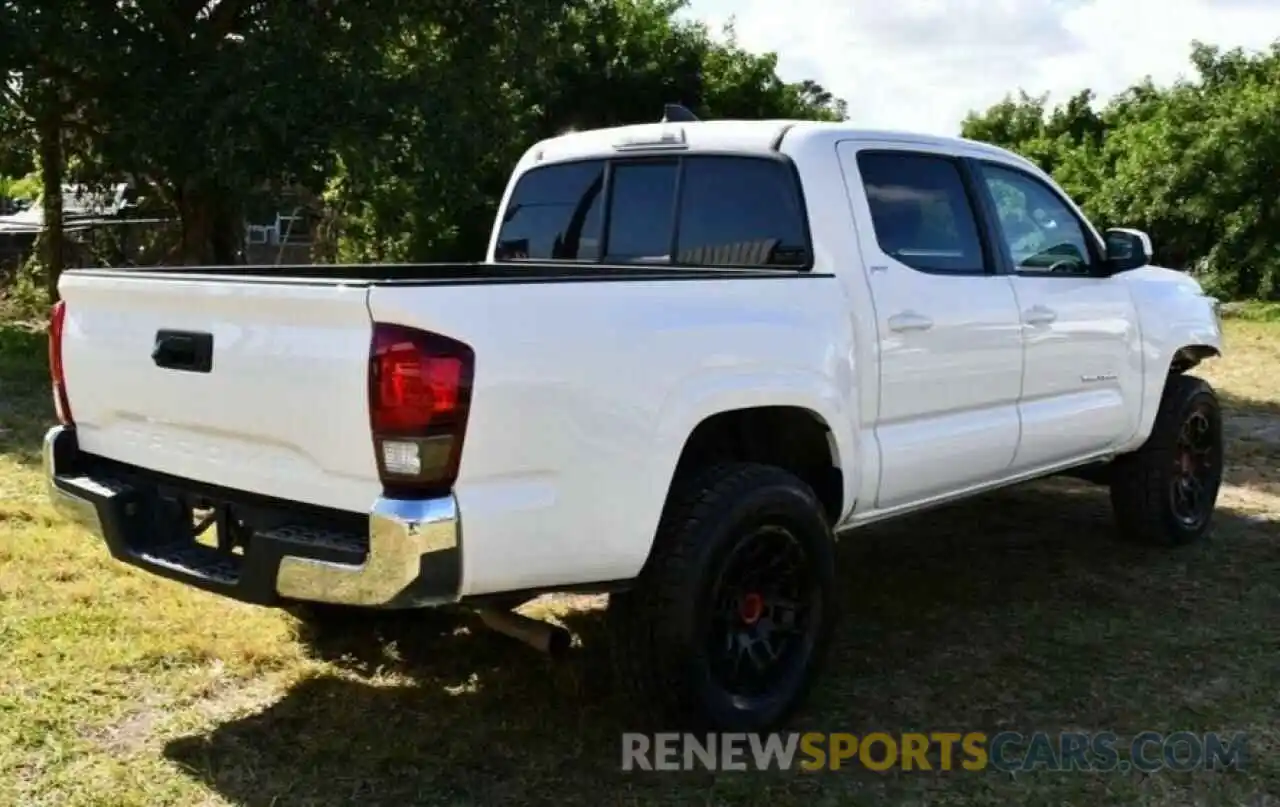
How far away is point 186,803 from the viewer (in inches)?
133

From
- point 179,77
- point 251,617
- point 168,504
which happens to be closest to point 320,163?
point 179,77

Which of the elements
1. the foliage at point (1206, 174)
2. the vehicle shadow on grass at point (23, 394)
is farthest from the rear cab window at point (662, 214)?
the foliage at point (1206, 174)

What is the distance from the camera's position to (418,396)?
119 inches

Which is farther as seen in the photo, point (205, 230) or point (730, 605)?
point (205, 230)

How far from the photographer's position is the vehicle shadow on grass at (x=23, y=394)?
7.89 m

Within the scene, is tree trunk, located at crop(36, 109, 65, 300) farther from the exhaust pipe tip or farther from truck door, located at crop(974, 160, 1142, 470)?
the exhaust pipe tip

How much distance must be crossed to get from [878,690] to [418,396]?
6.77 ft

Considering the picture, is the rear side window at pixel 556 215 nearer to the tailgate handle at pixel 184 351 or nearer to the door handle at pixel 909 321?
the door handle at pixel 909 321

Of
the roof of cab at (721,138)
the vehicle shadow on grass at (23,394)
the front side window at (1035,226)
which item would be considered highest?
the roof of cab at (721,138)

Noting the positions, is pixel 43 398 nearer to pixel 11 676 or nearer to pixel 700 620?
pixel 11 676

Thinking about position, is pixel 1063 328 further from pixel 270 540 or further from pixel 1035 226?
pixel 270 540

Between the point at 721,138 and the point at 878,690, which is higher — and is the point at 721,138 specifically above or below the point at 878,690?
above

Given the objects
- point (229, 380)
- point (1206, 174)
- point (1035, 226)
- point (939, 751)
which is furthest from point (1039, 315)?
point (1206, 174)

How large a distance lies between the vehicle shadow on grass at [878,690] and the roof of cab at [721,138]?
1814 mm
